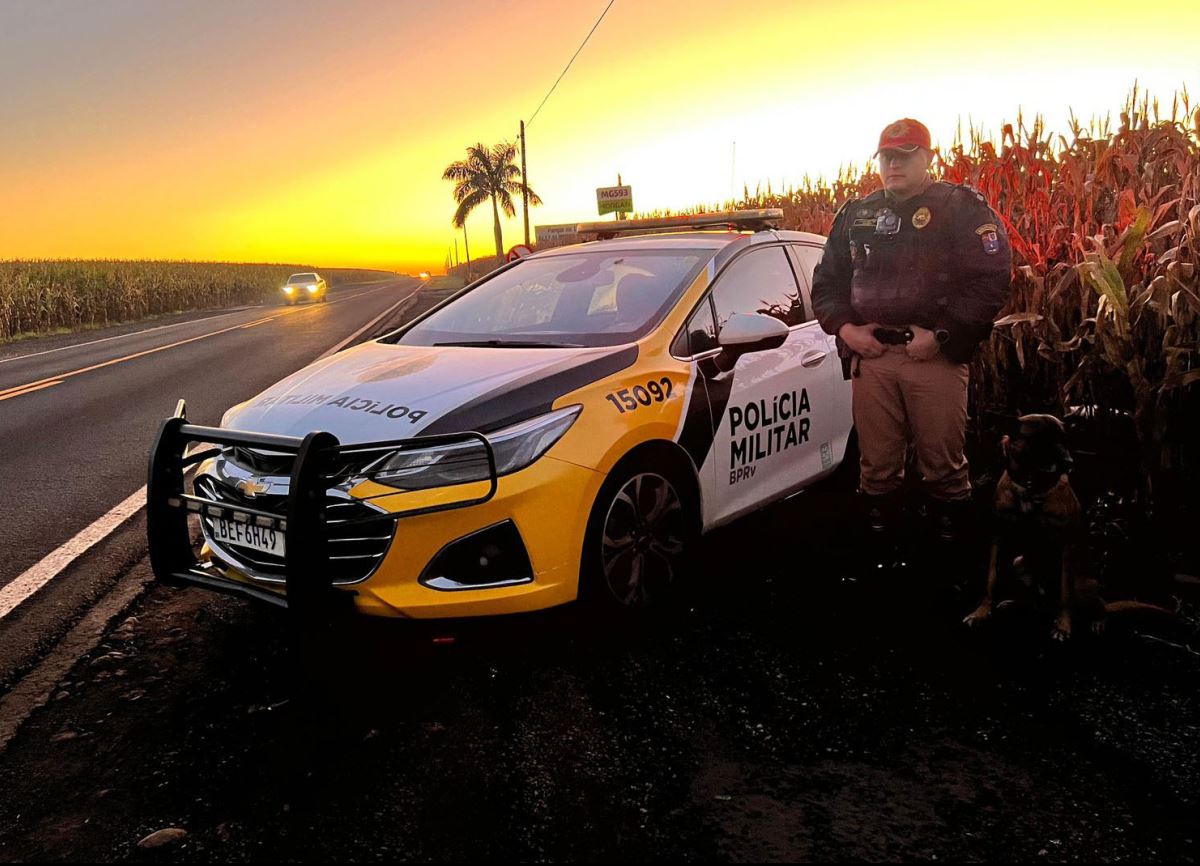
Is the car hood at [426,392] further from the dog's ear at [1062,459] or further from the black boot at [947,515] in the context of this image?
the black boot at [947,515]

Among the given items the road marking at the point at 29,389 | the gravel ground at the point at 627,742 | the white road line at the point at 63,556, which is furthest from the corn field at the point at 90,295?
the gravel ground at the point at 627,742

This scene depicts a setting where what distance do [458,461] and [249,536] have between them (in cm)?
80

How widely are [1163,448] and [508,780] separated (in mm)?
3724

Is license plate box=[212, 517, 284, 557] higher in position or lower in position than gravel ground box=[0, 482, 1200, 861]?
higher

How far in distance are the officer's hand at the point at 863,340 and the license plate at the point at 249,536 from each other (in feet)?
8.94

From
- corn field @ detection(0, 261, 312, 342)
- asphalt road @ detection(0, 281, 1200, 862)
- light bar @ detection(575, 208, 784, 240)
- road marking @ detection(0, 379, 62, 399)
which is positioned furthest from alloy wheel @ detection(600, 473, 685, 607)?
corn field @ detection(0, 261, 312, 342)

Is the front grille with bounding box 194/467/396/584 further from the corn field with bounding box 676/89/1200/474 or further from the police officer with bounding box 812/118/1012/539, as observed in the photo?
the corn field with bounding box 676/89/1200/474

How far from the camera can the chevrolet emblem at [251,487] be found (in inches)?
124

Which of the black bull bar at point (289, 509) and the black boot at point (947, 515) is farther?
the black boot at point (947, 515)

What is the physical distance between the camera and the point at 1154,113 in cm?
643

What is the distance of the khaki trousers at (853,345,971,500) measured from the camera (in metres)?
4.24

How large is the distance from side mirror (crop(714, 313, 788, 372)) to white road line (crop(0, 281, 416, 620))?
3.19 meters

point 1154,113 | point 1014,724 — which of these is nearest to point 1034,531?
point 1014,724

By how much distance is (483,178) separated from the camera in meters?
69.8
